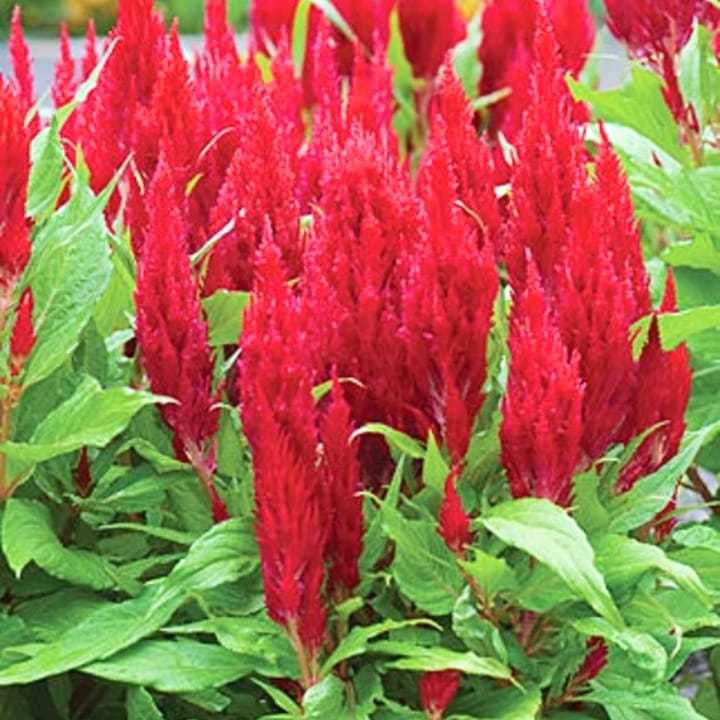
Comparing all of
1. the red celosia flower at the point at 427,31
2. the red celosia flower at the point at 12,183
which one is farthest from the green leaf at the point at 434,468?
the red celosia flower at the point at 427,31

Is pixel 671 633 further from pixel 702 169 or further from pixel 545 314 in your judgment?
pixel 702 169

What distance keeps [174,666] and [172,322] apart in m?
0.33

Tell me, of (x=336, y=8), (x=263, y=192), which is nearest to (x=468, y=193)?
(x=263, y=192)

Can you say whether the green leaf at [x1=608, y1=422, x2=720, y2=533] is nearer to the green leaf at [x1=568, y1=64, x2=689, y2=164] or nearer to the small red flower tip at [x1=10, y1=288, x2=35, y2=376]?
the small red flower tip at [x1=10, y1=288, x2=35, y2=376]

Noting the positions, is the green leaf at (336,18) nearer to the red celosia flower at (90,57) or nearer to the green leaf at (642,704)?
the red celosia flower at (90,57)

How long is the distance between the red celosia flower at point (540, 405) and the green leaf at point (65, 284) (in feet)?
1.49

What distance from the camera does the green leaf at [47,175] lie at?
1851 millimetres

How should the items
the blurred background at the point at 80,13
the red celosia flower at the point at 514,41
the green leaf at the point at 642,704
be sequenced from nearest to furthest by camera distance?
the green leaf at the point at 642,704, the red celosia flower at the point at 514,41, the blurred background at the point at 80,13

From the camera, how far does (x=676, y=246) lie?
2.27m

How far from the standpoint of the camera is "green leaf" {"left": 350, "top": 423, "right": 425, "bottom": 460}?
5.13 ft

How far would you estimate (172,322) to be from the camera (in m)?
1.63

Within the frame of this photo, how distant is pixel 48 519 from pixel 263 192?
0.41 m

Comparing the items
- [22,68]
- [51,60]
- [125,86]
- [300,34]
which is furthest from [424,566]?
[51,60]

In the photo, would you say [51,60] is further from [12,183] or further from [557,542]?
[557,542]
